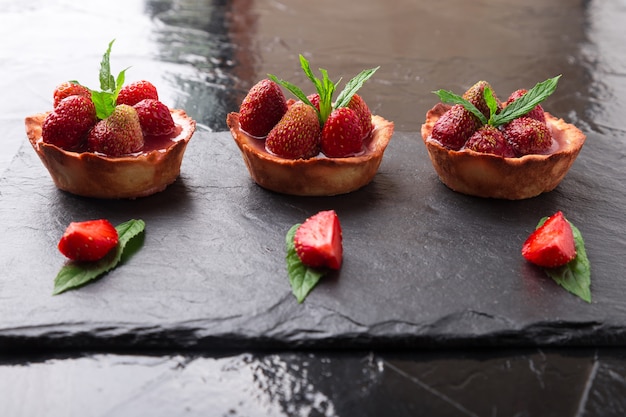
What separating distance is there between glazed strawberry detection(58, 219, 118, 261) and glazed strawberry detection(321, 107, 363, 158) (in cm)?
93

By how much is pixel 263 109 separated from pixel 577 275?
4.52 ft

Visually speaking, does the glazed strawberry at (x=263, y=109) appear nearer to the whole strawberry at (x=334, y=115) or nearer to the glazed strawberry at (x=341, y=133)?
the whole strawberry at (x=334, y=115)

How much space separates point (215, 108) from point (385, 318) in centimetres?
210

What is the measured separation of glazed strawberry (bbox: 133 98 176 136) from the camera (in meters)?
2.89

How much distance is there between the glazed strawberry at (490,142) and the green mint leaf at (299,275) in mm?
914

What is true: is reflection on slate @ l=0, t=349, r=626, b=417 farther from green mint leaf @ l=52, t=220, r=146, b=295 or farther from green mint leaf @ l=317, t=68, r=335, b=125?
green mint leaf @ l=317, t=68, r=335, b=125

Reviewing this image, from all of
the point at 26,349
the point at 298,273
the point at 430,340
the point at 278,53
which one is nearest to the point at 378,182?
the point at 298,273

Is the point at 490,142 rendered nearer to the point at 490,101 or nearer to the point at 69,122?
the point at 490,101

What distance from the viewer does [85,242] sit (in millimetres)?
2365

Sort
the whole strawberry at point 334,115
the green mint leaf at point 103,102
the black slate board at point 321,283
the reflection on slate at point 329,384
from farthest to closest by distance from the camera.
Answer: the whole strawberry at point 334,115 < the green mint leaf at point 103,102 < the black slate board at point 321,283 < the reflection on slate at point 329,384

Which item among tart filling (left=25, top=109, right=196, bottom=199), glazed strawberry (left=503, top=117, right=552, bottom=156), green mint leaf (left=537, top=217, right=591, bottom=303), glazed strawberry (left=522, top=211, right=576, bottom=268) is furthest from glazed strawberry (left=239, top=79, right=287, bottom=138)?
green mint leaf (left=537, top=217, right=591, bottom=303)

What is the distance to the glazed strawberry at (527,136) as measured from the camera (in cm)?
288

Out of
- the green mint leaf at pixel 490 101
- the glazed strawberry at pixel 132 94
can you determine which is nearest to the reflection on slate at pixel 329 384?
the green mint leaf at pixel 490 101

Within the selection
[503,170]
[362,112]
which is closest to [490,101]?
[503,170]
